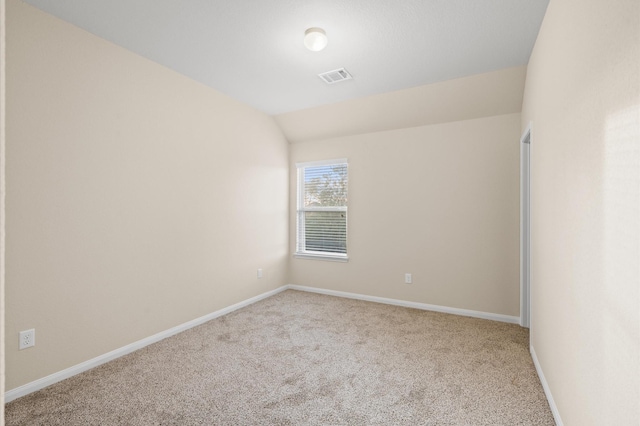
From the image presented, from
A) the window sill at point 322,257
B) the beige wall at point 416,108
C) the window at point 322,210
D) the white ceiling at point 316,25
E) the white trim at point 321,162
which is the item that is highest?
the white ceiling at point 316,25

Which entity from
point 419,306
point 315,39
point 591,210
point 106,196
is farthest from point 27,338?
point 419,306

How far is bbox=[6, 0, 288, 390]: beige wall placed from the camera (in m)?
2.13

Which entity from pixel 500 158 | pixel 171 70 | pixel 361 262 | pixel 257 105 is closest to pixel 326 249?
pixel 361 262

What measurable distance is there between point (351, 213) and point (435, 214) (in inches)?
45.0

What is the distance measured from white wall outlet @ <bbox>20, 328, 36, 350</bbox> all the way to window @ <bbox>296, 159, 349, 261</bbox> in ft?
10.3

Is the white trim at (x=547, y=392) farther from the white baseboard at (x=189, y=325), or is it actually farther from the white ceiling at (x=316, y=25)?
the white ceiling at (x=316, y=25)

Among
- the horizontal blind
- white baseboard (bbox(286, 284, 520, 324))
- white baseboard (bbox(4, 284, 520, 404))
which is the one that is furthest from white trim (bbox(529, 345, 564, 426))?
the horizontal blind

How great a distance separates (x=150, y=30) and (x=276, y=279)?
3.35 metres

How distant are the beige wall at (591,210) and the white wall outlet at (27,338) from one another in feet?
10.5

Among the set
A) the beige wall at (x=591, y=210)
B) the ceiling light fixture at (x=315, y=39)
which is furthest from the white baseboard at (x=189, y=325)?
the ceiling light fixture at (x=315, y=39)

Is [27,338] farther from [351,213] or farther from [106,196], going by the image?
[351,213]

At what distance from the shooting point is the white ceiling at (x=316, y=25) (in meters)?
2.15

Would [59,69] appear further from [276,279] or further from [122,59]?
[276,279]

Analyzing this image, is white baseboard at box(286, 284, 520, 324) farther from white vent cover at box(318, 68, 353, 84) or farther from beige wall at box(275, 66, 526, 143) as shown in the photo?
white vent cover at box(318, 68, 353, 84)
